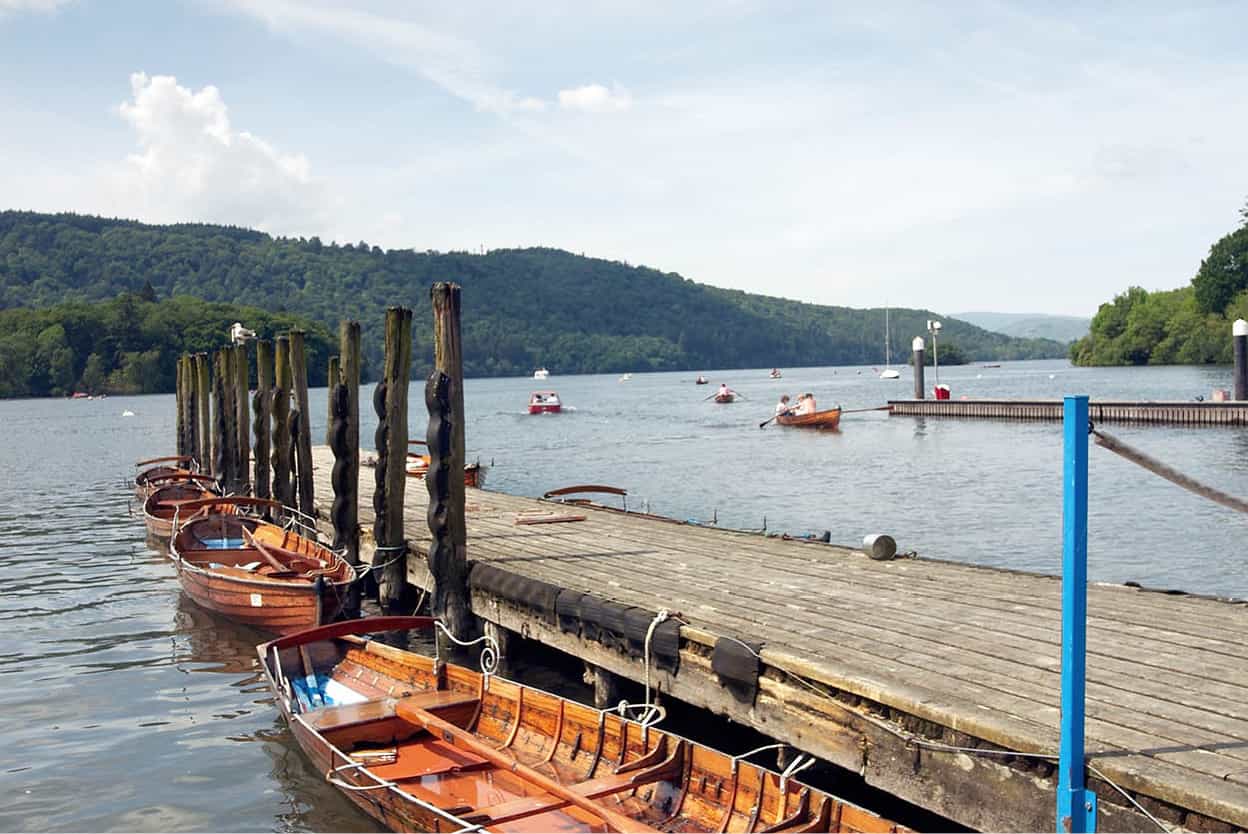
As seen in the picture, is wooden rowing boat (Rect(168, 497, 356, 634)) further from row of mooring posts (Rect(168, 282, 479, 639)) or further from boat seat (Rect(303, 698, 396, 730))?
boat seat (Rect(303, 698, 396, 730))

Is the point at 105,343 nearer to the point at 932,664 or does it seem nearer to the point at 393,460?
the point at 393,460

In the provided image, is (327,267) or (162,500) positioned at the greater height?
(327,267)

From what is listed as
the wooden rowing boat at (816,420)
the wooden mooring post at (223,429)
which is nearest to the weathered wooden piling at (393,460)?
the wooden mooring post at (223,429)

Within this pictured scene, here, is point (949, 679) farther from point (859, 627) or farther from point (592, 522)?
point (592, 522)

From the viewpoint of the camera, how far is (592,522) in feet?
49.8

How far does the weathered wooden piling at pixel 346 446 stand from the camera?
1488 cm

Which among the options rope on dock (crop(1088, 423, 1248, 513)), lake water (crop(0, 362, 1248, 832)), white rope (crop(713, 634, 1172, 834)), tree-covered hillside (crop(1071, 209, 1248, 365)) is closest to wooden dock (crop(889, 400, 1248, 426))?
lake water (crop(0, 362, 1248, 832))

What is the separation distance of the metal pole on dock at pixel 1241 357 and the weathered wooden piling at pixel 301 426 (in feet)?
110

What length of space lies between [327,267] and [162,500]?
161945 millimetres

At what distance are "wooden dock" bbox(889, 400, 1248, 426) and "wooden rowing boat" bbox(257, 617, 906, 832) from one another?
37279 millimetres

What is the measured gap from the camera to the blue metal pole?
15.6ft

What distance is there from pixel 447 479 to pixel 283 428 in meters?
9.75

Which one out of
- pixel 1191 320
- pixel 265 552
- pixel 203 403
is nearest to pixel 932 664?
pixel 265 552

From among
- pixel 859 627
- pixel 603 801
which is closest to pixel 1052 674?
pixel 859 627
